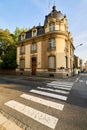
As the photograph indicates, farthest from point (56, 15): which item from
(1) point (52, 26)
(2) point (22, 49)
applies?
(2) point (22, 49)

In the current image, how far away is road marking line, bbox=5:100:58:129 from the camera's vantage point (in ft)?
13.2

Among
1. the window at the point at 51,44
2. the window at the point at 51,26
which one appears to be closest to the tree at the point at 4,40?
the window at the point at 51,26

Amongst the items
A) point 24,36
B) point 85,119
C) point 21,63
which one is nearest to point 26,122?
point 85,119

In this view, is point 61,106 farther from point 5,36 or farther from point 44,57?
point 5,36

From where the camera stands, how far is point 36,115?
4562 millimetres

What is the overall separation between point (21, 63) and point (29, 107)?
21.1 metres

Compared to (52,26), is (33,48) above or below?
below

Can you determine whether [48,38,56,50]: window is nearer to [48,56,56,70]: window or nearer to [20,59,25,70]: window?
[48,56,56,70]: window

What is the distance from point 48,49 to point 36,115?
17.9 meters

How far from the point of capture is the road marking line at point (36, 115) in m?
4.01

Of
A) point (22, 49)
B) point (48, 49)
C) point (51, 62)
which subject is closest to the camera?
point (51, 62)

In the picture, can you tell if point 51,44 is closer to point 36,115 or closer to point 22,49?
point 22,49

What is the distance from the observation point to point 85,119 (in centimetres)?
428

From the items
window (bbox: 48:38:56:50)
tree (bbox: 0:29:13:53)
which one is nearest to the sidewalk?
window (bbox: 48:38:56:50)
